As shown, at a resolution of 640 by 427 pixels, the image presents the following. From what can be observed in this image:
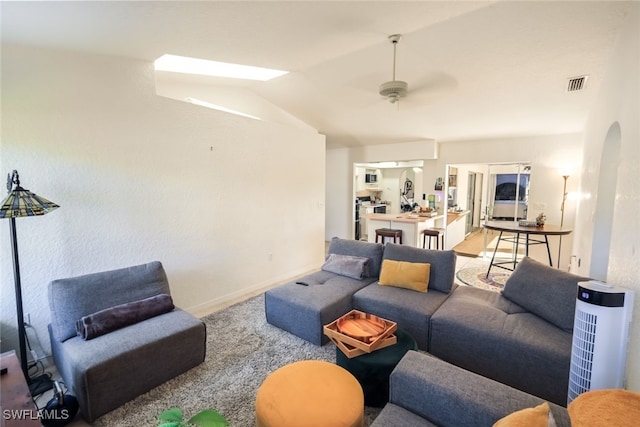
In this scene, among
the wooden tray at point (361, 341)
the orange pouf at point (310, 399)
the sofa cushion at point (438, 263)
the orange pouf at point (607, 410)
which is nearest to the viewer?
the orange pouf at point (607, 410)

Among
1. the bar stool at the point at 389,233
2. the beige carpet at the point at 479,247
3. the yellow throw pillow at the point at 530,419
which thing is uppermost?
the yellow throw pillow at the point at 530,419

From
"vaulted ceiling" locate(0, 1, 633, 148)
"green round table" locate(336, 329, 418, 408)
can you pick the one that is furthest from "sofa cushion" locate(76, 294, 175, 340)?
"vaulted ceiling" locate(0, 1, 633, 148)

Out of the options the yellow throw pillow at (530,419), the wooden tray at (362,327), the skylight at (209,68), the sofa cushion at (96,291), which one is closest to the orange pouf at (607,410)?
the yellow throw pillow at (530,419)

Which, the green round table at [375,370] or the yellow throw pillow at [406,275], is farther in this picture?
the yellow throw pillow at [406,275]

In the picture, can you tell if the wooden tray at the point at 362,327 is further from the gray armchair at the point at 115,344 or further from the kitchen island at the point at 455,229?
the kitchen island at the point at 455,229

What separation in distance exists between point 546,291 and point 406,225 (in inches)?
129

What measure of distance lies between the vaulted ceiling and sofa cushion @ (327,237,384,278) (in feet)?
6.75

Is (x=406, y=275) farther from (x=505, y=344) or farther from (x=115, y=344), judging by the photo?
(x=115, y=344)

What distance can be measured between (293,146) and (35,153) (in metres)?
3.10

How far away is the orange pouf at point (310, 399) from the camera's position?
144 cm

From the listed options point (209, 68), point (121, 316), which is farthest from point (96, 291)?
point (209, 68)

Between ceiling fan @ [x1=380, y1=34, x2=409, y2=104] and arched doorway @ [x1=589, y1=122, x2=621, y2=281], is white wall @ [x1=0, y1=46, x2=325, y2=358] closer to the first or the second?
ceiling fan @ [x1=380, y1=34, x2=409, y2=104]

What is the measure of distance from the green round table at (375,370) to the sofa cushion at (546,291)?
1.19m

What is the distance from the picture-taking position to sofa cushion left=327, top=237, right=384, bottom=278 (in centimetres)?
348
